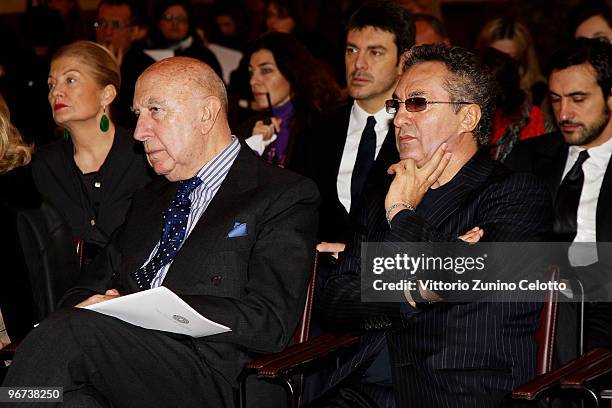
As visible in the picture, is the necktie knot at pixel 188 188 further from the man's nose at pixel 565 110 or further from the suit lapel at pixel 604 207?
the man's nose at pixel 565 110

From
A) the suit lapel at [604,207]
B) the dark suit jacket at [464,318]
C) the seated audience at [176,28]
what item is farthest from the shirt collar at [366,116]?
the seated audience at [176,28]

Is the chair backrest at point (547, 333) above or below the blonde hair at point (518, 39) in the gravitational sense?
below

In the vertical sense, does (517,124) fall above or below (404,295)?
above

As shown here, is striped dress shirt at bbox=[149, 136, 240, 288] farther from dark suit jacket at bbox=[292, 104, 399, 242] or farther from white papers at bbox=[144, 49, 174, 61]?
white papers at bbox=[144, 49, 174, 61]

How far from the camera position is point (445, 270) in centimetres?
331

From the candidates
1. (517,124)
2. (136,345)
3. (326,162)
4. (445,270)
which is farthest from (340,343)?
(517,124)

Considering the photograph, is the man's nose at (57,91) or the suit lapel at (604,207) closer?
the suit lapel at (604,207)

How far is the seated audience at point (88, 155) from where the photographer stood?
4.89 m

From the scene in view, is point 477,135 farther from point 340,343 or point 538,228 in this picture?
point 340,343

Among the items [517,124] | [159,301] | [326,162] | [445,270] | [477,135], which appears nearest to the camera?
[159,301]

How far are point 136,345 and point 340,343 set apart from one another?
2.32 ft

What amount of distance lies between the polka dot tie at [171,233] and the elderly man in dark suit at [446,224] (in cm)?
59

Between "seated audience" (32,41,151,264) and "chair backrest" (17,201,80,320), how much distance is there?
0.82 metres

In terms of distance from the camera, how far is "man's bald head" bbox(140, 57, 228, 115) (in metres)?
3.77
